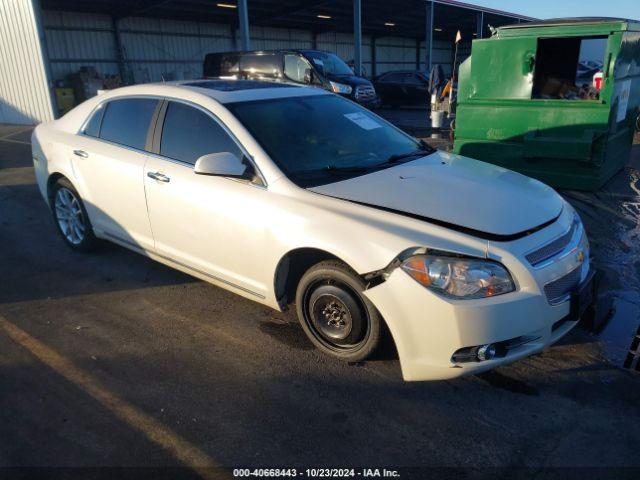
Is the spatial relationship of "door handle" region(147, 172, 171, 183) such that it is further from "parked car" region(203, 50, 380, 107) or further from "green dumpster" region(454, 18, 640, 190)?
"parked car" region(203, 50, 380, 107)

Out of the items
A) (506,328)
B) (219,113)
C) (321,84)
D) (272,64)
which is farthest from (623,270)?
(272,64)

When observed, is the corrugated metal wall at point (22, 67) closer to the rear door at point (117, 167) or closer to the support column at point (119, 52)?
the support column at point (119, 52)

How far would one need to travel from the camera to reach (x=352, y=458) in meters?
2.46

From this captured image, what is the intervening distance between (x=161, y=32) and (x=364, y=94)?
12227 mm

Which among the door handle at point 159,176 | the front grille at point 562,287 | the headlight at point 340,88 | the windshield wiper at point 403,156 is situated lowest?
the front grille at point 562,287

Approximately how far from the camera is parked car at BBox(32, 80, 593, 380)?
2.64 meters

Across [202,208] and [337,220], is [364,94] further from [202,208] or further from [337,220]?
[337,220]

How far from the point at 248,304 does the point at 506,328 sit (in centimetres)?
207

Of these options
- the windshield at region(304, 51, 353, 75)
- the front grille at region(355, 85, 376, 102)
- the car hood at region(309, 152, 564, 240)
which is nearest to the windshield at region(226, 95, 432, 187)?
the car hood at region(309, 152, 564, 240)

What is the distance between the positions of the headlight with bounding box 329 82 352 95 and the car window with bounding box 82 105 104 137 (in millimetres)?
10879

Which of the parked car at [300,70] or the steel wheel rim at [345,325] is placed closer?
the steel wheel rim at [345,325]

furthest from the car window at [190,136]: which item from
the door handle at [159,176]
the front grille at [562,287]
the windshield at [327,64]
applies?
the windshield at [327,64]

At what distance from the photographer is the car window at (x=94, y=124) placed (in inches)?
182

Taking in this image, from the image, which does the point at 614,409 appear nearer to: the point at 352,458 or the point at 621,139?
the point at 352,458
